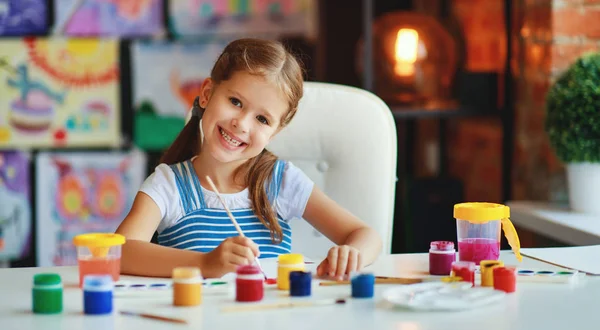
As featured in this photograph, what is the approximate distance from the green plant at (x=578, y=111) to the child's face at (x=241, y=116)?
3.40ft

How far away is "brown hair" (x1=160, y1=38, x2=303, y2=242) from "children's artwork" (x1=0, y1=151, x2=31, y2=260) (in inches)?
55.6

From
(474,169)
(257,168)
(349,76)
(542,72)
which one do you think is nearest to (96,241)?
(257,168)

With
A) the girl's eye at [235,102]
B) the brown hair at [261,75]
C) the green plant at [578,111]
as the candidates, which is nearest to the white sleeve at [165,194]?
the brown hair at [261,75]

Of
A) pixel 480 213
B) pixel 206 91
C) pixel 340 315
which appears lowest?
pixel 340 315

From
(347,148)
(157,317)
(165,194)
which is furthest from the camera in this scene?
(347,148)

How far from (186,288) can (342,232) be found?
0.60 metres

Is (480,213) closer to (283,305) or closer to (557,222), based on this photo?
(283,305)

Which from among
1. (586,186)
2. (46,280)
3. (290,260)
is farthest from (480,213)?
(586,186)

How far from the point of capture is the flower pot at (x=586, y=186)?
249 cm

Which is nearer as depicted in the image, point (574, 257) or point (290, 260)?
point (290, 260)

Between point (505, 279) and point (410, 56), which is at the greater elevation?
point (410, 56)

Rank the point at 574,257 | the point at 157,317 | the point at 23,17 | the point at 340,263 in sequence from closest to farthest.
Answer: the point at 157,317
the point at 340,263
the point at 574,257
the point at 23,17

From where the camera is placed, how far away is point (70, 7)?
313 cm

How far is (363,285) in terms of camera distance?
135 centimetres
